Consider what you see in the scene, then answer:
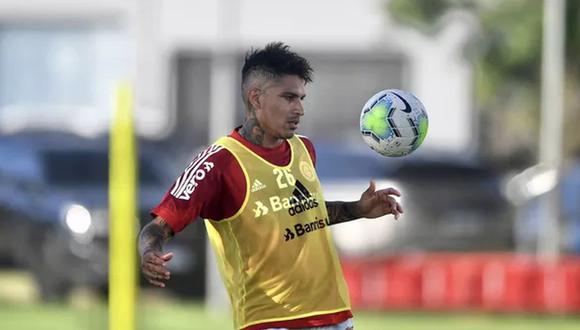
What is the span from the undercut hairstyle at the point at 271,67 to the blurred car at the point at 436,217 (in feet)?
42.6

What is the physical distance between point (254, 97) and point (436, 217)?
1361 cm

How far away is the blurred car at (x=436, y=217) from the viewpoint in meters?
22.3

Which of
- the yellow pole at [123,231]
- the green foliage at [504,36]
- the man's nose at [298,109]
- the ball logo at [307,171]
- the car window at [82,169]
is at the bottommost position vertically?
the ball logo at [307,171]

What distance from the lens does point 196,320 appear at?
65.3 feet

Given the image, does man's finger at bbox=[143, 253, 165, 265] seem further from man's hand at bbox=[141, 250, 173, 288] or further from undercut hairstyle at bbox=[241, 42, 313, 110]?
undercut hairstyle at bbox=[241, 42, 313, 110]

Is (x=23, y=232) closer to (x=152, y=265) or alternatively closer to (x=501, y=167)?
(x=152, y=265)

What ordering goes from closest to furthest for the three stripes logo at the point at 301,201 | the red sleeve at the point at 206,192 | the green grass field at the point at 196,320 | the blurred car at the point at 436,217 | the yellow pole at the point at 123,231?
the red sleeve at the point at 206,192 < the three stripes logo at the point at 301,201 < the yellow pole at the point at 123,231 < the green grass field at the point at 196,320 < the blurred car at the point at 436,217

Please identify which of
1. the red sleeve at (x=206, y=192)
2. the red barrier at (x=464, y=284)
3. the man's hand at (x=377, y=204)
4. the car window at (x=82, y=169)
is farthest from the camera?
the car window at (x=82, y=169)

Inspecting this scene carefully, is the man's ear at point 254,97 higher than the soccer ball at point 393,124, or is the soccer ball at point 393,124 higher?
the man's ear at point 254,97

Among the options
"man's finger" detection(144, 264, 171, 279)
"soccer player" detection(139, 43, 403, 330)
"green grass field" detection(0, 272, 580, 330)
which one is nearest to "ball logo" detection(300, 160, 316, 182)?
"soccer player" detection(139, 43, 403, 330)

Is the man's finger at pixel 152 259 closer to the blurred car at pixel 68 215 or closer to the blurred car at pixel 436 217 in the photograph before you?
the blurred car at pixel 68 215

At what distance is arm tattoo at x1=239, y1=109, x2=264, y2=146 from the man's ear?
4cm

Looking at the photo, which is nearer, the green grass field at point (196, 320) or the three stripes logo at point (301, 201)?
the three stripes logo at point (301, 201)

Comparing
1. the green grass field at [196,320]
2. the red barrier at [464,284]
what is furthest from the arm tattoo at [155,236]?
the red barrier at [464,284]
